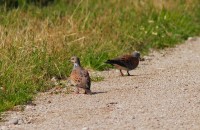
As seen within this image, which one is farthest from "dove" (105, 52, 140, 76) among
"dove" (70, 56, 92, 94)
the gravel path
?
"dove" (70, 56, 92, 94)

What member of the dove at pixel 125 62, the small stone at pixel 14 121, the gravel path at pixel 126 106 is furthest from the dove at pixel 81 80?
the small stone at pixel 14 121

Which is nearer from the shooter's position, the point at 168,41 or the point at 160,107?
the point at 160,107

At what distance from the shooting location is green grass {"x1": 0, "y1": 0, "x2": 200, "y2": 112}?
12.5m

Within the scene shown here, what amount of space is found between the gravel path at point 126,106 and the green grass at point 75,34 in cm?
47

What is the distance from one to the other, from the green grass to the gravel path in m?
0.47

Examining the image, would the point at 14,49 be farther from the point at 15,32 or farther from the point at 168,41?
the point at 168,41

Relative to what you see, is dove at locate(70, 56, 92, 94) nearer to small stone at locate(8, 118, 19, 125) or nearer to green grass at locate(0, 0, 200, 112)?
green grass at locate(0, 0, 200, 112)

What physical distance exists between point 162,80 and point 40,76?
6.69 ft

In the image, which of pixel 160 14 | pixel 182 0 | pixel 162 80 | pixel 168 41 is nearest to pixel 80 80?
pixel 162 80

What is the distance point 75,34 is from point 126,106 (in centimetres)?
458

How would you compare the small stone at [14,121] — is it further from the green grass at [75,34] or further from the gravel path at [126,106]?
the green grass at [75,34]

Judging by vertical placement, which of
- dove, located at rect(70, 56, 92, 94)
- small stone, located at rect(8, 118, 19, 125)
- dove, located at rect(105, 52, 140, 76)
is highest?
dove, located at rect(70, 56, 92, 94)

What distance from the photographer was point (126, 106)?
11.1 meters

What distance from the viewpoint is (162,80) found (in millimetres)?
13500
